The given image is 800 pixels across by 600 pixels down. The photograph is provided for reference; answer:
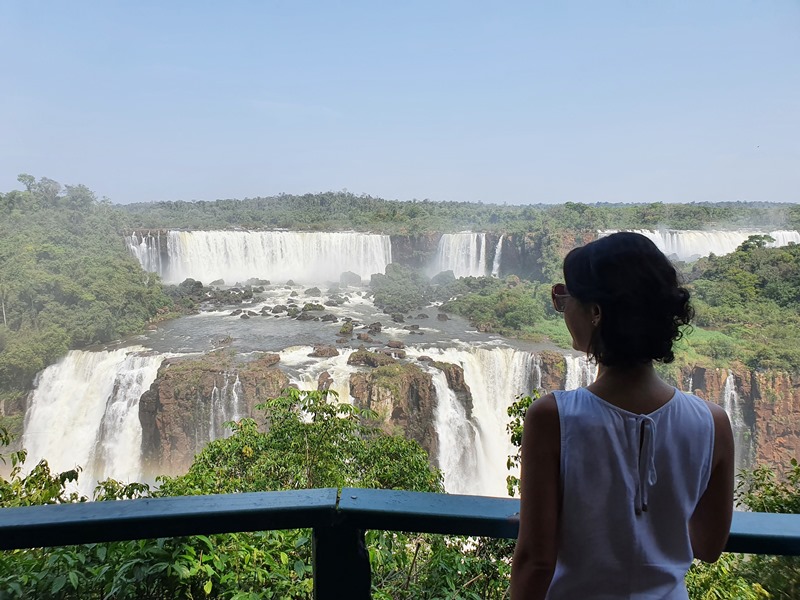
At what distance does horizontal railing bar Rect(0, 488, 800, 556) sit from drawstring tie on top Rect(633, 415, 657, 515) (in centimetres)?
13

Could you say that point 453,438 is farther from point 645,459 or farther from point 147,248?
point 645,459

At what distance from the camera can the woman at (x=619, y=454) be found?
1.77 feet

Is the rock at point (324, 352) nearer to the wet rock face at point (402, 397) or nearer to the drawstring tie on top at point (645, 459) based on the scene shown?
the wet rock face at point (402, 397)

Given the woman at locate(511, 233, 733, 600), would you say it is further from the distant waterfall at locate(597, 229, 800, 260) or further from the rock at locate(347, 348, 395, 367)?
the distant waterfall at locate(597, 229, 800, 260)

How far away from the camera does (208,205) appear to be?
52.4ft

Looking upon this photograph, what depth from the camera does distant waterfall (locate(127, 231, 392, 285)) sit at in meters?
14.2

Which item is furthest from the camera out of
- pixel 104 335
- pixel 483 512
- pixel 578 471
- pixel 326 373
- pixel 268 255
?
pixel 268 255

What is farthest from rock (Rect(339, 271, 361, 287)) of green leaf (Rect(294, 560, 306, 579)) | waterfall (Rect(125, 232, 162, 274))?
green leaf (Rect(294, 560, 306, 579))

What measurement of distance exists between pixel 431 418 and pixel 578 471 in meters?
10.5

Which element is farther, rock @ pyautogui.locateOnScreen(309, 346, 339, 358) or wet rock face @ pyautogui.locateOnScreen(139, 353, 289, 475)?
rock @ pyautogui.locateOnScreen(309, 346, 339, 358)

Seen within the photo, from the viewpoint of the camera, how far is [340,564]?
686 mm

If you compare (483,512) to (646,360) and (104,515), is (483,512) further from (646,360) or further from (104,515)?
(104,515)

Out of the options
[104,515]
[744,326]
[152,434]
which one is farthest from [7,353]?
[744,326]

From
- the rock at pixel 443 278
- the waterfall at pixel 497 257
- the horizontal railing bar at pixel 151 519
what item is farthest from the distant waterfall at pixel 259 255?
the horizontal railing bar at pixel 151 519
